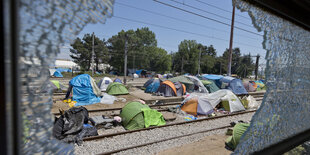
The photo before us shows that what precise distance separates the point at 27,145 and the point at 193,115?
9.16 meters

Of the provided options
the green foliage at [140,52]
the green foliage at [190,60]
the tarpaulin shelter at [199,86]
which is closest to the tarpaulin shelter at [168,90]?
the tarpaulin shelter at [199,86]

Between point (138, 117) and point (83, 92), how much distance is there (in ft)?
19.8

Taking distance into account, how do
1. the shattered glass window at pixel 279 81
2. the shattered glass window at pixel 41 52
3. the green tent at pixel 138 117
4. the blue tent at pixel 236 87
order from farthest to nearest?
the blue tent at pixel 236 87
the green tent at pixel 138 117
the shattered glass window at pixel 279 81
the shattered glass window at pixel 41 52

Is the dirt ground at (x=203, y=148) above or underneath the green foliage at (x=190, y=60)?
underneath

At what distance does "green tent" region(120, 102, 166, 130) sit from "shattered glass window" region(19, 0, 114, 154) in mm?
6423

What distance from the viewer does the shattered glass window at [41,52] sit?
578 millimetres

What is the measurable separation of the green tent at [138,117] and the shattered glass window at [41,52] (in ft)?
21.1

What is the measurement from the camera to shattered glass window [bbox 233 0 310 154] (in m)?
1.47

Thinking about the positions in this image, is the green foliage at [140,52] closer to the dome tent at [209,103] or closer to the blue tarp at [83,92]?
the blue tarp at [83,92]

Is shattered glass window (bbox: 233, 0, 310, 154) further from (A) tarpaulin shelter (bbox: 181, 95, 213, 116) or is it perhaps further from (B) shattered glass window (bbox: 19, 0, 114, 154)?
(A) tarpaulin shelter (bbox: 181, 95, 213, 116)

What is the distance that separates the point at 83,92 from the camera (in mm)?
11453

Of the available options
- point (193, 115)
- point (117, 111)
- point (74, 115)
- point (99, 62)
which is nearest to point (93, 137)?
point (74, 115)

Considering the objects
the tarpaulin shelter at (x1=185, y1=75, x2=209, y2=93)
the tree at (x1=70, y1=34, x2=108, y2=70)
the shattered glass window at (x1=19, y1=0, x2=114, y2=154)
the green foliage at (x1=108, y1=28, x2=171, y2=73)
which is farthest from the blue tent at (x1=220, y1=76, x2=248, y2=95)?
the green foliage at (x1=108, y1=28, x2=171, y2=73)

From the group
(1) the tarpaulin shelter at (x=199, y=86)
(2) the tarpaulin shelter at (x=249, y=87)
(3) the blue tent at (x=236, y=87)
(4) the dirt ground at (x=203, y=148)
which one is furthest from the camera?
(2) the tarpaulin shelter at (x=249, y=87)
